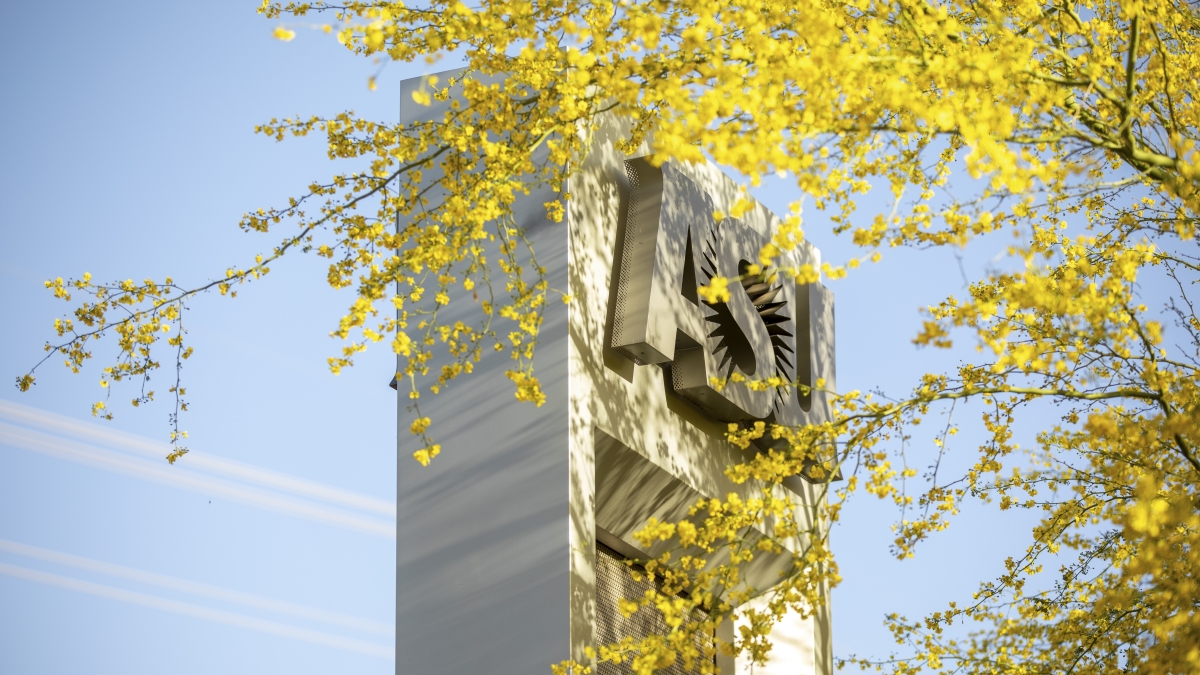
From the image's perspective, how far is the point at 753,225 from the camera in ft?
23.6

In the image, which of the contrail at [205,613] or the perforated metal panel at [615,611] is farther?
the contrail at [205,613]

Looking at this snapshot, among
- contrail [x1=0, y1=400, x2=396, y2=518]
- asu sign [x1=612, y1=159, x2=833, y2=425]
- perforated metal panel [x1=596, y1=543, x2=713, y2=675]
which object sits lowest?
perforated metal panel [x1=596, y1=543, x2=713, y2=675]

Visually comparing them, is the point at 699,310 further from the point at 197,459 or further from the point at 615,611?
the point at 197,459

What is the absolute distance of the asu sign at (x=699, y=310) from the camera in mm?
5602

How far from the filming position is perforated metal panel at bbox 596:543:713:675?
5914mm

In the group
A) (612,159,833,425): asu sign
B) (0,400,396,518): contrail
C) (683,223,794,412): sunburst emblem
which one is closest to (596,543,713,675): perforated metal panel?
(612,159,833,425): asu sign

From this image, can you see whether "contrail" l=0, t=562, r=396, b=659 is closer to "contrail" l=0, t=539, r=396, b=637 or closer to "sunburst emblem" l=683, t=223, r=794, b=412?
"contrail" l=0, t=539, r=396, b=637

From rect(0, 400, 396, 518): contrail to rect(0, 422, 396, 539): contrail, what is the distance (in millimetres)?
92

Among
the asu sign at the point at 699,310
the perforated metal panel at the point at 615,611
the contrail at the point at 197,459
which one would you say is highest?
the contrail at the point at 197,459

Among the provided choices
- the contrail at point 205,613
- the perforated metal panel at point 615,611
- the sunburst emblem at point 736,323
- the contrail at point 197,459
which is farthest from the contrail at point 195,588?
the sunburst emblem at point 736,323

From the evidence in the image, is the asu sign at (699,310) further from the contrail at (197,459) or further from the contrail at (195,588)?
the contrail at (195,588)

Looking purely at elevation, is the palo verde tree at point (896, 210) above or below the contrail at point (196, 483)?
below

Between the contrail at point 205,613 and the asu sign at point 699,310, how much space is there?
239 inches

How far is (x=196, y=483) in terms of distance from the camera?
12211 mm
